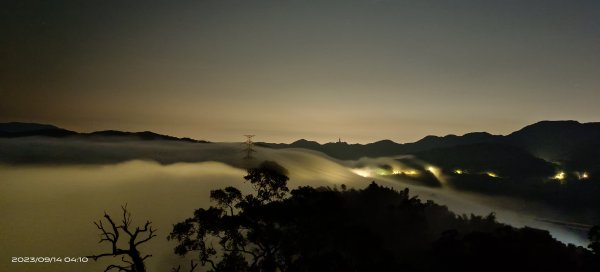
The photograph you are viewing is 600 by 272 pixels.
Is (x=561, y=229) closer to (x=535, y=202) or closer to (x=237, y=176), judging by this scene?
(x=535, y=202)

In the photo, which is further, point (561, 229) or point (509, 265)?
point (561, 229)

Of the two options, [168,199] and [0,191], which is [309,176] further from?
[0,191]

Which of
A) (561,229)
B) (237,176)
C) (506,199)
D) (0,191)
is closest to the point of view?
(0,191)

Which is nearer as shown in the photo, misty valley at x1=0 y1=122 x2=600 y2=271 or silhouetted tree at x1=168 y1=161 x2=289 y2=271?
silhouetted tree at x1=168 y1=161 x2=289 y2=271

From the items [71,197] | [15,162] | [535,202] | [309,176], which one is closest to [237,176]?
[309,176]

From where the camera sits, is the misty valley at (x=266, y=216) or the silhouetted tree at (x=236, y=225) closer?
the silhouetted tree at (x=236, y=225)

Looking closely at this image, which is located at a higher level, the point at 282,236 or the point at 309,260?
the point at 282,236

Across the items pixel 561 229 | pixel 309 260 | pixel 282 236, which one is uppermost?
pixel 282 236

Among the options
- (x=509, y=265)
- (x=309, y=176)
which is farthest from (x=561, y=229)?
(x=509, y=265)

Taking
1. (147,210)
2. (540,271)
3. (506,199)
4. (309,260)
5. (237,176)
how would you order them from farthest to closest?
(506,199) < (237,176) < (147,210) < (540,271) < (309,260)
